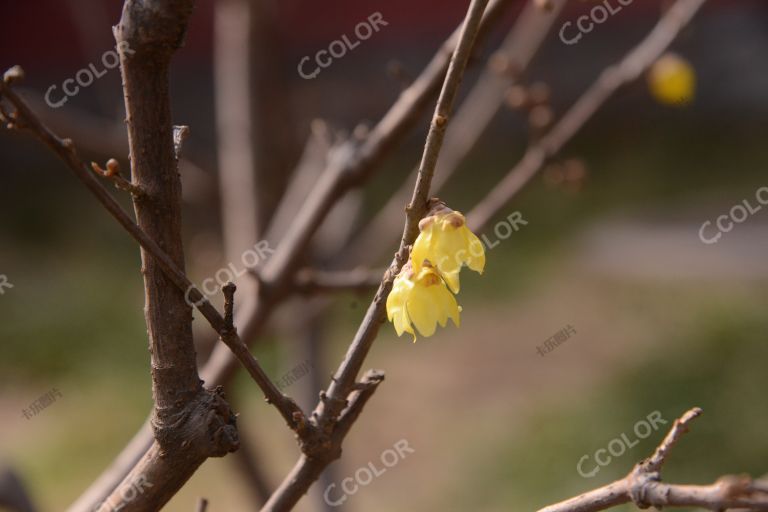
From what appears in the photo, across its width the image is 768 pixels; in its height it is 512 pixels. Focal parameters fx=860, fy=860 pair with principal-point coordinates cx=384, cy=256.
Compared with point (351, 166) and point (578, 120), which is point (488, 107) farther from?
point (351, 166)

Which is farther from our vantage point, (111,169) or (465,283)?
(465,283)

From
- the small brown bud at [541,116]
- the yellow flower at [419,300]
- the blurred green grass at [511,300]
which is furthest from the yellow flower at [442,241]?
the blurred green grass at [511,300]

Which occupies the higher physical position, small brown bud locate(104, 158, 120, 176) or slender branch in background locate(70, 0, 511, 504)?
small brown bud locate(104, 158, 120, 176)

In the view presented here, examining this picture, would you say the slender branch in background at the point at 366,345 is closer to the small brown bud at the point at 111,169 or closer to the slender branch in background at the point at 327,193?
the small brown bud at the point at 111,169

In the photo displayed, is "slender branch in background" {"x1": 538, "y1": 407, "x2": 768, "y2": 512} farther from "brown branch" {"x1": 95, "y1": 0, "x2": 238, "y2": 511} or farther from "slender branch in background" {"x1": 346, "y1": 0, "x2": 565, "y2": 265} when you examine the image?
"slender branch in background" {"x1": 346, "y1": 0, "x2": 565, "y2": 265}

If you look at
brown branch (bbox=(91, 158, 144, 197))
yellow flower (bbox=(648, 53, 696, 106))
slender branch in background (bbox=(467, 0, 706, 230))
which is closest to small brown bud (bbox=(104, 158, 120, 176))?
brown branch (bbox=(91, 158, 144, 197))

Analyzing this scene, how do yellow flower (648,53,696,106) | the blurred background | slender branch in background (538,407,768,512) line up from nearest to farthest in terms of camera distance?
slender branch in background (538,407,768,512) → yellow flower (648,53,696,106) → the blurred background

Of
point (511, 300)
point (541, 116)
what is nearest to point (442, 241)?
point (541, 116)
